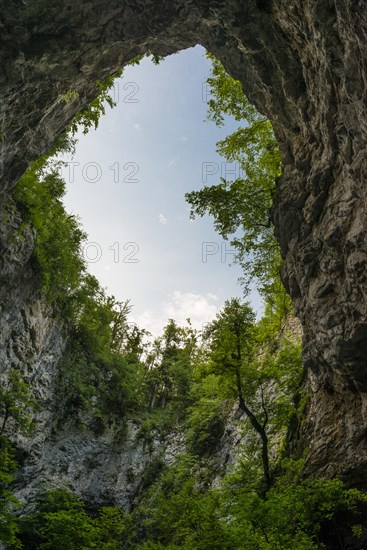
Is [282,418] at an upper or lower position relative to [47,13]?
lower

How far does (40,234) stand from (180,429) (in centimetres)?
1807

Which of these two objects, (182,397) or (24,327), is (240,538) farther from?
(182,397)

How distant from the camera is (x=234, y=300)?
49.2 feet

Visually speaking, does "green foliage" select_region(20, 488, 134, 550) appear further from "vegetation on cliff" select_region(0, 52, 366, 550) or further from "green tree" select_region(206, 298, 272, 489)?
"green tree" select_region(206, 298, 272, 489)

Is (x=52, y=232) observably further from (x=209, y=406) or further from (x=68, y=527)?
(x=209, y=406)

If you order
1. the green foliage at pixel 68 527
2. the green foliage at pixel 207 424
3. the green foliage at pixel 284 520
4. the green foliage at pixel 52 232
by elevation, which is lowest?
the green foliage at pixel 68 527

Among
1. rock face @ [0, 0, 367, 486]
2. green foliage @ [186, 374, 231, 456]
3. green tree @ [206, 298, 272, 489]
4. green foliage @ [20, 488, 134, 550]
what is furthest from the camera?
green foliage @ [186, 374, 231, 456]

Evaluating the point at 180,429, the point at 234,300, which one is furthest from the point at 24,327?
the point at 180,429

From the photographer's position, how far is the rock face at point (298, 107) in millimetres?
9102

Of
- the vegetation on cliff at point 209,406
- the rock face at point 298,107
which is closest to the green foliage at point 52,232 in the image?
the vegetation on cliff at point 209,406

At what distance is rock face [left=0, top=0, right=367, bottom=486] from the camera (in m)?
9.10

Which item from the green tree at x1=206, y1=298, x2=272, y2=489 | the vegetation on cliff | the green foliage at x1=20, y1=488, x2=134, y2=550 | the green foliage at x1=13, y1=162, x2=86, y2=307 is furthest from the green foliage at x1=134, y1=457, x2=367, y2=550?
the green foliage at x1=13, y1=162, x2=86, y2=307

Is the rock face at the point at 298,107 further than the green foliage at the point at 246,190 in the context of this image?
No

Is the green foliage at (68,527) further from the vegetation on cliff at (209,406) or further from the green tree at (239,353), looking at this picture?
the green tree at (239,353)
